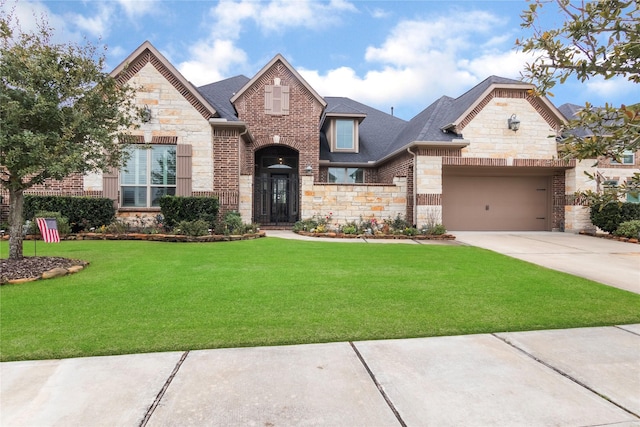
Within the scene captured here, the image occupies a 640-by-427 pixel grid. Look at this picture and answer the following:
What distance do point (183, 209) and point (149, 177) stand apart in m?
2.49

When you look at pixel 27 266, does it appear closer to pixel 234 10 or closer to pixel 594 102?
pixel 594 102

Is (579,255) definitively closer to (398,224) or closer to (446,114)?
(398,224)

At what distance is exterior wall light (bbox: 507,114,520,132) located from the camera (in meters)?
13.6

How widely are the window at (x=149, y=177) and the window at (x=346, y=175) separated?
24.6 feet

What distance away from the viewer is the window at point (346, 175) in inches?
683

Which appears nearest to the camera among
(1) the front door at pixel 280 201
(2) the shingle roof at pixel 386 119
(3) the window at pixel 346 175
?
(2) the shingle roof at pixel 386 119

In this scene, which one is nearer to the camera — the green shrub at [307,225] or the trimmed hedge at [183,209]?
the trimmed hedge at [183,209]

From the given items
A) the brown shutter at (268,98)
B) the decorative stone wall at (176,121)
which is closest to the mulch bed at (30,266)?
the decorative stone wall at (176,121)

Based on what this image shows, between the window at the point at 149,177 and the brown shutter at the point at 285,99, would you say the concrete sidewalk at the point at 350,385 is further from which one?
the brown shutter at the point at 285,99

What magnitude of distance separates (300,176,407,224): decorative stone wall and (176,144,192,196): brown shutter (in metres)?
4.17

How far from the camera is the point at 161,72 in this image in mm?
12547

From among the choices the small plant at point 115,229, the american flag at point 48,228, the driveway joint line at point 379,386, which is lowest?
the driveway joint line at point 379,386

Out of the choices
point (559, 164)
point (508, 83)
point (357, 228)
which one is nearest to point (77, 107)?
point (357, 228)

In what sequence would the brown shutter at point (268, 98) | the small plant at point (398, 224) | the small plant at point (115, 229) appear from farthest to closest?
the brown shutter at point (268, 98) < the small plant at point (398, 224) < the small plant at point (115, 229)
